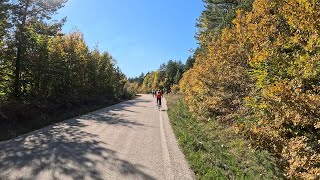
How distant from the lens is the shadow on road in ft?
24.5

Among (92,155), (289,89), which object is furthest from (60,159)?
(289,89)

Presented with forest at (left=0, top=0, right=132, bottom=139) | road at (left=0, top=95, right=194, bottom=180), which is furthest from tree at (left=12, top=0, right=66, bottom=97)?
road at (left=0, top=95, right=194, bottom=180)

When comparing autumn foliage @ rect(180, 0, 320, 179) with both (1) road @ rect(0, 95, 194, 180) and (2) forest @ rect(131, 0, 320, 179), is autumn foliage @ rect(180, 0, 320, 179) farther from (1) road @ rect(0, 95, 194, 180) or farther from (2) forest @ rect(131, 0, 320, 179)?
(1) road @ rect(0, 95, 194, 180)

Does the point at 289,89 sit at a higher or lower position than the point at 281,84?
lower

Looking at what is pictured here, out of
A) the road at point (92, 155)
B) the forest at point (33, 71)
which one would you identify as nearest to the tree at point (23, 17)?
the forest at point (33, 71)

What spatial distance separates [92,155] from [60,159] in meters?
0.97

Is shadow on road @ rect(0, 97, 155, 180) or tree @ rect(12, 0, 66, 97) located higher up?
tree @ rect(12, 0, 66, 97)

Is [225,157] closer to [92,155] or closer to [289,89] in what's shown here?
[289,89]

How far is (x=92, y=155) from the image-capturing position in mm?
9273

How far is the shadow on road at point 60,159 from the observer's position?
7.45m

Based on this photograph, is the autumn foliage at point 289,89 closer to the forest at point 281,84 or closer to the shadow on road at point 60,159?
the forest at point 281,84

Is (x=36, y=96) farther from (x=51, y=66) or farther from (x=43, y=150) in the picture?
(x=43, y=150)

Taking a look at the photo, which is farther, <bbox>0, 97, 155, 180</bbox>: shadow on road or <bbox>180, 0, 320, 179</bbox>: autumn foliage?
<bbox>0, 97, 155, 180</bbox>: shadow on road

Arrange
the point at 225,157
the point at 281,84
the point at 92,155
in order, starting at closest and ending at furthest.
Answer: the point at 281,84 → the point at 92,155 → the point at 225,157
